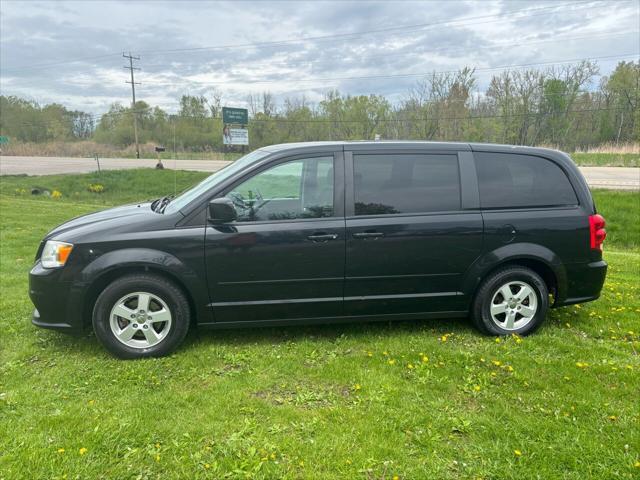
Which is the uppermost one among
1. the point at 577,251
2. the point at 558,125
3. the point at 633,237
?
the point at 558,125

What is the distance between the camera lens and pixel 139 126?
5803 centimetres

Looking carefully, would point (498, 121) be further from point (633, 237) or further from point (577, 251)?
point (577, 251)

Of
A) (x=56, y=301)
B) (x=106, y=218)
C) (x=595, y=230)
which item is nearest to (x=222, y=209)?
(x=106, y=218)

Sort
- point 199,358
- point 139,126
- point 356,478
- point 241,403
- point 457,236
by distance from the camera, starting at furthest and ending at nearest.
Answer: point 139,126 → point 457,236 → point 199,358 → point 241,403 → point 356,478

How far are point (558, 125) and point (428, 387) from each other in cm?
4118

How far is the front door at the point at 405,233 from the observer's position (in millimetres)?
3816

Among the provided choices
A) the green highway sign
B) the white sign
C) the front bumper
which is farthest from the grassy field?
the green highway sign

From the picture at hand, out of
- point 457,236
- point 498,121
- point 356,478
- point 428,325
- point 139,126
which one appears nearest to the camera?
point 356,478

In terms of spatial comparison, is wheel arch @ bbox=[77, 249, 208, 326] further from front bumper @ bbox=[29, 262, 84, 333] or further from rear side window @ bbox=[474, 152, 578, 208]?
rear side window @ bbox=[474, 152, 578, 208]

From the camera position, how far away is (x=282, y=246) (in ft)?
12.1

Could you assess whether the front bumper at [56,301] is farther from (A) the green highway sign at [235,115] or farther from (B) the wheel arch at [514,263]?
(A) the green highway sign at [235,115]

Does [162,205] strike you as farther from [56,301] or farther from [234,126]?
[234,126]

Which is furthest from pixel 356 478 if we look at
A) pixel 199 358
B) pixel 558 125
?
pixel 558 125

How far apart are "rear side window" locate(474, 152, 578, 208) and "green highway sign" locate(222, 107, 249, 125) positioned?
29027mm
